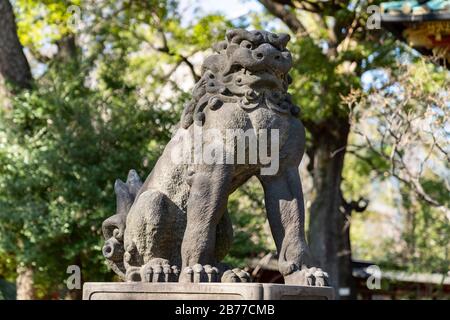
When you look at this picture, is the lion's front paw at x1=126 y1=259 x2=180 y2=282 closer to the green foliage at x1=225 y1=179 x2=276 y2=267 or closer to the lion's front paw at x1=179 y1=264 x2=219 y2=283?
the lion's front paw at x1=179 y1=264 x2=219 y2=283

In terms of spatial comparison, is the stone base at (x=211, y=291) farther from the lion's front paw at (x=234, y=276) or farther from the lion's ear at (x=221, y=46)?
the lion's ear at (x=221, y=46)

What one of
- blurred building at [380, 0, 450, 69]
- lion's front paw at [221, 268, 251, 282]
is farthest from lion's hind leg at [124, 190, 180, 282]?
blurred building at [380, 0, 450, 69]

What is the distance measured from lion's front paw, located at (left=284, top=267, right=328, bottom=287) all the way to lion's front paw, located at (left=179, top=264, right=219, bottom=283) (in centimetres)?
58

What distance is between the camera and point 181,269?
6074 millimetres

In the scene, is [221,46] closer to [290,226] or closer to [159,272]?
[290,226]

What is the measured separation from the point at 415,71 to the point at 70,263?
6.08 metres

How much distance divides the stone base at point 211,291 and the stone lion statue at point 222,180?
0.09 meters

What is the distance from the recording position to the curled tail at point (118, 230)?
6625 mm

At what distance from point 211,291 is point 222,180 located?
33.9 inches

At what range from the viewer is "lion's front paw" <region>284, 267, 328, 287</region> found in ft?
19.2

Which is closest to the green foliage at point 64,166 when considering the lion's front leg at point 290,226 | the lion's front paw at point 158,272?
the lion's front paw at point 158,272

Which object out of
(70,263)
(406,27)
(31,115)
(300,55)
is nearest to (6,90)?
(31,115)

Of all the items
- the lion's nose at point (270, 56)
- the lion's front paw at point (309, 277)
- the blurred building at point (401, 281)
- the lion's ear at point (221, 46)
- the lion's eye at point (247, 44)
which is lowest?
the lion's front paw at point (309, 277)
